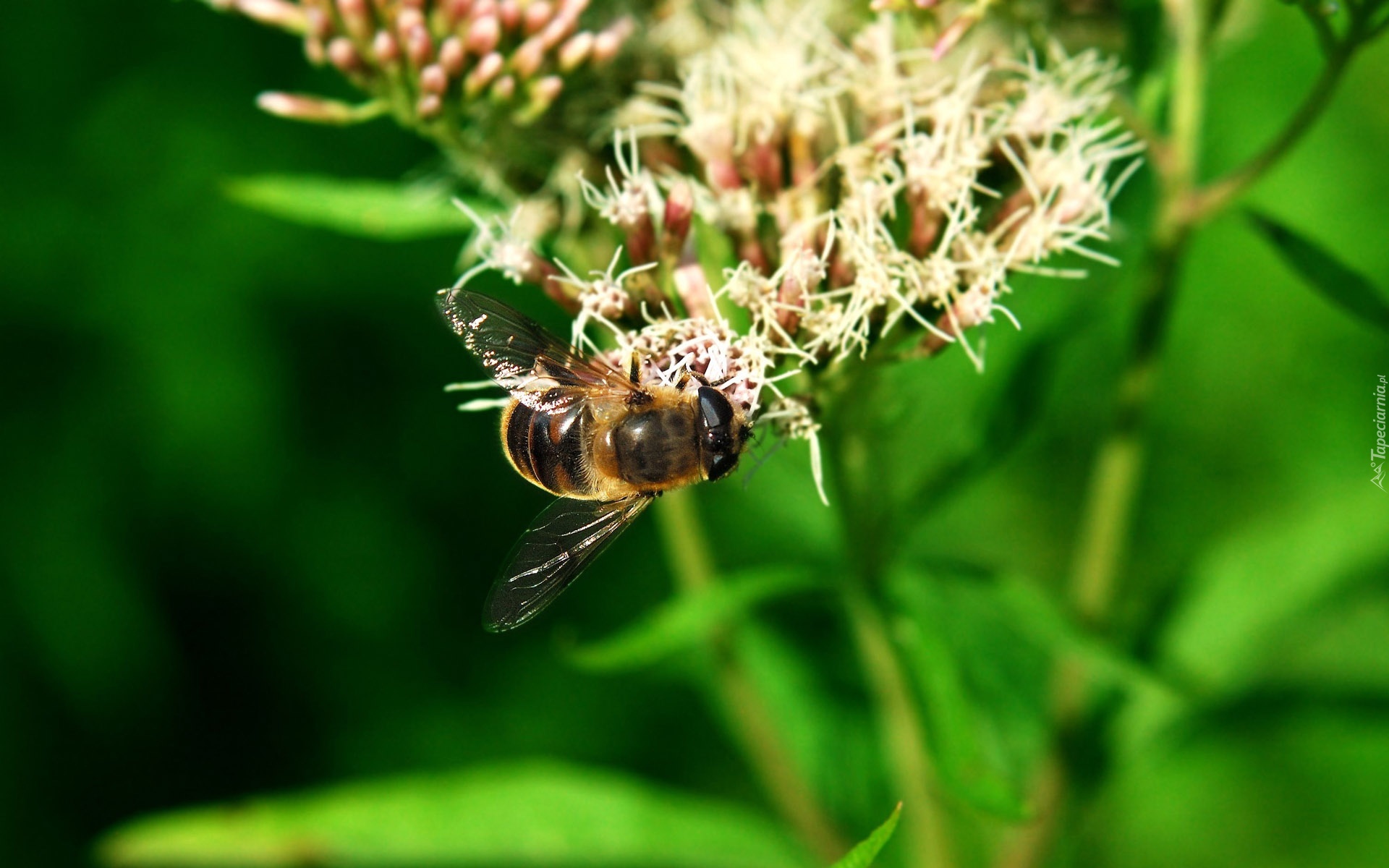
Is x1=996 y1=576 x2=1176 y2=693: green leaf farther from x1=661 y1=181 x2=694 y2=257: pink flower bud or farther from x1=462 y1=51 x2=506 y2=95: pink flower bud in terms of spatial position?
x1=462 y1=51 x2=506 y2=95: pink flower bud

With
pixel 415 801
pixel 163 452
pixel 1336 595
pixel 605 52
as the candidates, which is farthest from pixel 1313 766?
pixel 163 452

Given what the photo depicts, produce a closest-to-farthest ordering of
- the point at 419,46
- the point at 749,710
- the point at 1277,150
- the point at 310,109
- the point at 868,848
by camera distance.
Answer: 1. the point at 868,848
2. the point at 1277,150
3. the point at 419,46
4. the point at 310,109
5. the point at 749,710

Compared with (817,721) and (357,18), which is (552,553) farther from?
(817,721)

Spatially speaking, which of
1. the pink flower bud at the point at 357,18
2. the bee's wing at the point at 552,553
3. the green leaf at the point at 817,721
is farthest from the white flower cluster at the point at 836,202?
the green leaf at the point at 817,721

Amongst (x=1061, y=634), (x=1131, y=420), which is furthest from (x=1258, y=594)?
(x=1061, y=634)

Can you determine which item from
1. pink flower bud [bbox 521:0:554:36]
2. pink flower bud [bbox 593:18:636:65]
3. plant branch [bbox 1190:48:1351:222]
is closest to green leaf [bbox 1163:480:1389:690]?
plant branch [bbox 1190:48:1351:222]

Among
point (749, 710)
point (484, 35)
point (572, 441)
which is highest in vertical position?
point (484, 35)
